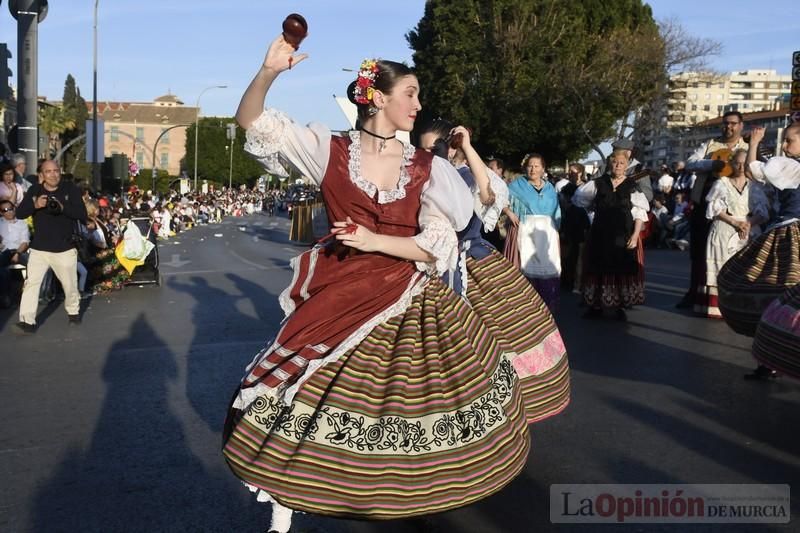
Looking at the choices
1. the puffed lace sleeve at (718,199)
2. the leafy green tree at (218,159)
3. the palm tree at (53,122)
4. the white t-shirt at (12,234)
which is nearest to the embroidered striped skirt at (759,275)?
the puffed lace sleeve at (718,199)

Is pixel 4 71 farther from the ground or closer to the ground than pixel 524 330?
farther from the ground

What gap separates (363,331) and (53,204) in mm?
6791

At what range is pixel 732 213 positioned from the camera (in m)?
10.0

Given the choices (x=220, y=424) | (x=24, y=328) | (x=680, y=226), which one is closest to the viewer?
(x=220, y=424)

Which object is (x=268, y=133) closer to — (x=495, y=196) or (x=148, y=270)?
(x=495, y=196)

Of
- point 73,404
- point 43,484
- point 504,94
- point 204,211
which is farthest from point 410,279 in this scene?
point 204,211

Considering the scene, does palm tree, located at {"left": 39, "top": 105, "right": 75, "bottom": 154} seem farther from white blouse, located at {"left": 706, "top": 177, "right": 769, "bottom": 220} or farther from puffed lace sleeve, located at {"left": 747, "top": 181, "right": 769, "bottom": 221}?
puffed lace sleeve, located at {"left": 747, "top": 181, "right": 769, "bottom": 221}

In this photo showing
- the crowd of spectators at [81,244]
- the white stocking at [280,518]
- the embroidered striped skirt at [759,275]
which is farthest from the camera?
the crowd of spectators at [81,244]

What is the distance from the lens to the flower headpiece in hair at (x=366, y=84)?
12.6ft

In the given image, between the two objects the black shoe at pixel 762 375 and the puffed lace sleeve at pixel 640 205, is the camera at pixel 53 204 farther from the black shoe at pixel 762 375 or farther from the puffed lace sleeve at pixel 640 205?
the black shoe at pixel 762 375

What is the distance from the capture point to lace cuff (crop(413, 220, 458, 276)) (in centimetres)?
366

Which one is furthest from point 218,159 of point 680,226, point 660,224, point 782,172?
point 782,172

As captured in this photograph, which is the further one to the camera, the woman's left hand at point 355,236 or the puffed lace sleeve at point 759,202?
the puffed lace sleeve at point 759,202

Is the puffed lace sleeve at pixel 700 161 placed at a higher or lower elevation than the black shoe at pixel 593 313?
higher
